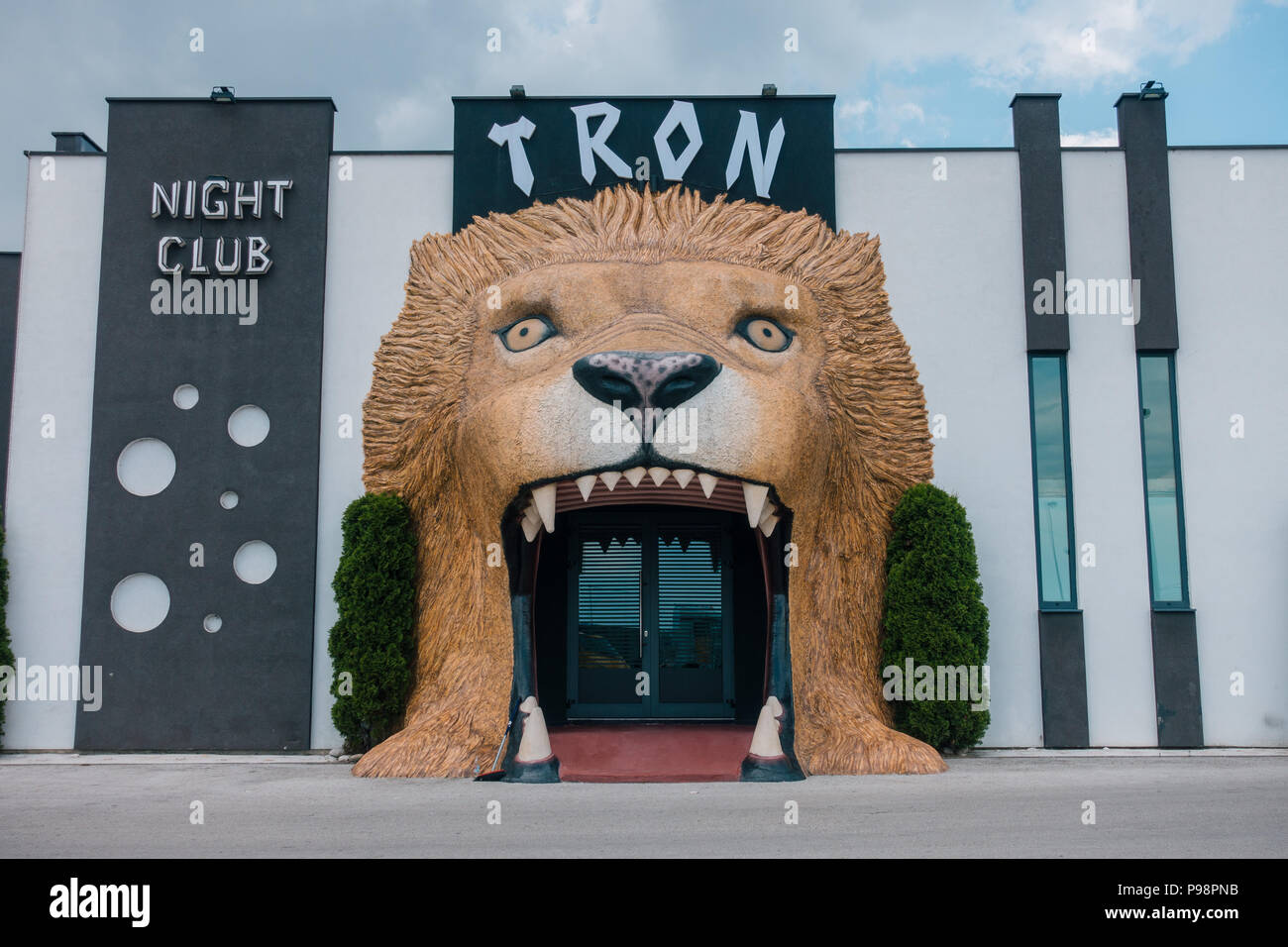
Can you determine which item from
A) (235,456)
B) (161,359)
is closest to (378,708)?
(235,456)

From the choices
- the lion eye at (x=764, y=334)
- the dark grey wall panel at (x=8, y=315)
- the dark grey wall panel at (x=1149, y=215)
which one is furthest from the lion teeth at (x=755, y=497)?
the dark grey wall panel at (x=8, y=315)

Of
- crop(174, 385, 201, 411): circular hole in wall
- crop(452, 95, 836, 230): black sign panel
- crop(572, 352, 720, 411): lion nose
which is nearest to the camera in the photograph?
crop(572, 352, 720, 411): lion nose

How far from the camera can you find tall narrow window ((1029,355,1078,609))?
854 cm

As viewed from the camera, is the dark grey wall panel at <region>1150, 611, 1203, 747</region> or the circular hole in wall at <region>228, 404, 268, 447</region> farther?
the circular hole in wall at <region>228, 404, 268, 447</region>

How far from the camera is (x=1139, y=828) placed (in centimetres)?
474

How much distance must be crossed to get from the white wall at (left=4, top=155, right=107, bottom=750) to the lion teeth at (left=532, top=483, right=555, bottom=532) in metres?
4.79

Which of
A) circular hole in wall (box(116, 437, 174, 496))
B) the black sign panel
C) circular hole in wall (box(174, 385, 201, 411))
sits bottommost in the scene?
circular hole in wall (box(116, 437, 174, 496))

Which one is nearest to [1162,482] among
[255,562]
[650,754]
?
[650,754]

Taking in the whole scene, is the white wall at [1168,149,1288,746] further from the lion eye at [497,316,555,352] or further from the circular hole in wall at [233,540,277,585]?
the circular hole in wall at [233,540,277,585]

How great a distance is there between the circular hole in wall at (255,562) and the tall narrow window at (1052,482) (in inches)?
257

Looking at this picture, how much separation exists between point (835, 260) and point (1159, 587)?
13.3ft

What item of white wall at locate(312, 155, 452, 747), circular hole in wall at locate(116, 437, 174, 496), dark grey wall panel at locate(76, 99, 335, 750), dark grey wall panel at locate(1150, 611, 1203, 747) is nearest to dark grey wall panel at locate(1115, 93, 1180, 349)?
dark grey wall panel at locate(1150, 611, 1203, 747)

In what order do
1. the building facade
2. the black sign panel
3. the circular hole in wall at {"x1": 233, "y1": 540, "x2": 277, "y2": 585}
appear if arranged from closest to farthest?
the building facade
the circular hole in wall at {"x1": 233, "y1": 540, "x2": 277, "y2": 585}
the black sign panel

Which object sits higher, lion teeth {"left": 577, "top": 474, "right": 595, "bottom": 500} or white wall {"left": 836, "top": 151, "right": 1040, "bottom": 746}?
white wall {"left": 836, "top": 151, "right": 1040, "bottom": 746}
